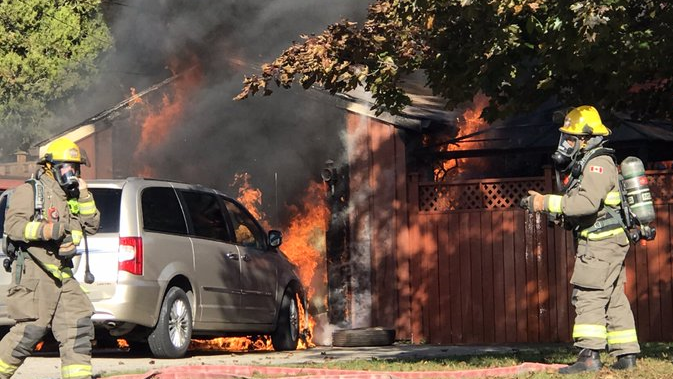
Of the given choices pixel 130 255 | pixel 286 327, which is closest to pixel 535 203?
pixel 130 255

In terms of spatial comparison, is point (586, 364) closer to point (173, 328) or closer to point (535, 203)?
point (535, 203)

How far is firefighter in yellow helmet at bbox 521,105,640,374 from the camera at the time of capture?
320 inches

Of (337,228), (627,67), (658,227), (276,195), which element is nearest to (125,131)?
(276,195)

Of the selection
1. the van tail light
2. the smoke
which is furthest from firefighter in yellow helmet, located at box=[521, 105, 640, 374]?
the smoke

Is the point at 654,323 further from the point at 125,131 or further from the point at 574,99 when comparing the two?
the point at 125,131

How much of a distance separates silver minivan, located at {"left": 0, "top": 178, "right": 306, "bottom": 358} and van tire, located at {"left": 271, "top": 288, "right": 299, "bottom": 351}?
0.01m

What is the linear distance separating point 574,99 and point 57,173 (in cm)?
517

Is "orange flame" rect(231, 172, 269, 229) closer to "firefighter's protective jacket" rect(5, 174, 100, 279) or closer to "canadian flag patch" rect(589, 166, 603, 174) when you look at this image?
"firefighter's protective jacket" rect(5, 174, 100, 279)

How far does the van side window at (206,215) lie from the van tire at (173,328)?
86 cm

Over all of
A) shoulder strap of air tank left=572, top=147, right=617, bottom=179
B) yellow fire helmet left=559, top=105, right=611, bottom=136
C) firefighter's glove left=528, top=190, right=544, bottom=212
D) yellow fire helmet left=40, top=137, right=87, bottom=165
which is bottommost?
firefighter's glove left=528, top=190, right=544, bottom=212

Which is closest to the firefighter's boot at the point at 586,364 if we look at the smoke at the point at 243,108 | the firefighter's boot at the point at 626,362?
the firefighter's boot at the point at 626,362

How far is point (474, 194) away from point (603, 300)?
7.93 metres

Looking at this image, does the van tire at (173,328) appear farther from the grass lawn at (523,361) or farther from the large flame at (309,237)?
the large flame at (309,237)

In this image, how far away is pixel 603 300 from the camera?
8.15 metres
